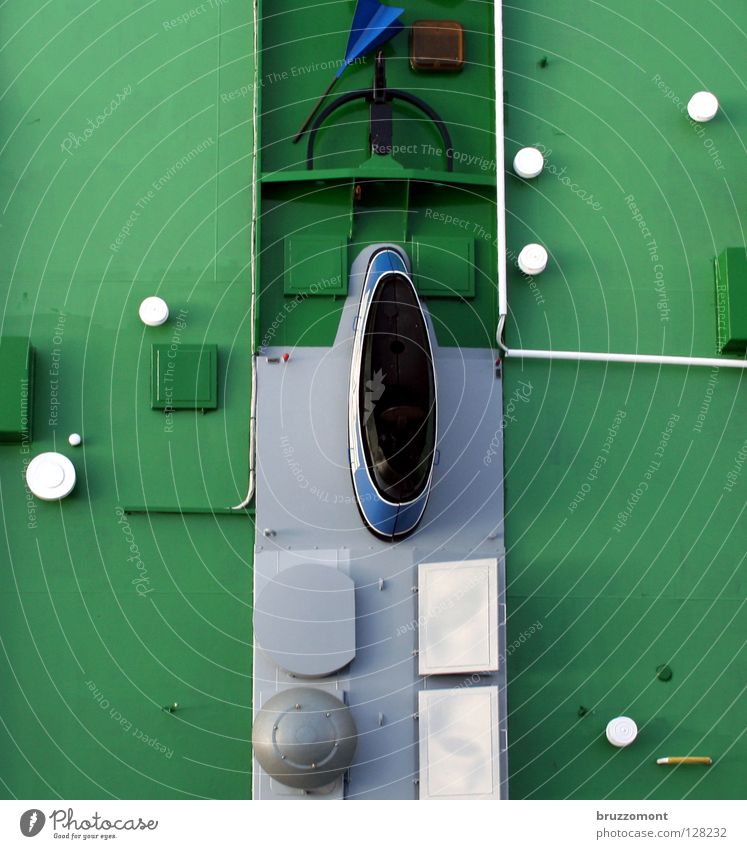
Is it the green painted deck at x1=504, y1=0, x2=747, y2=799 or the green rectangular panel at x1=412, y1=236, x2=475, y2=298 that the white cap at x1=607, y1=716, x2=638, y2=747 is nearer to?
the green painted deck at x1=504, y1=0, x2=747, y2=799

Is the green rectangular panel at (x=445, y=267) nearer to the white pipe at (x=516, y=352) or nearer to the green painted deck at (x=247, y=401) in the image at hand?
the green painted deck at (x=247, y=401)

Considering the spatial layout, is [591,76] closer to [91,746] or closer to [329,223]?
[329,223]

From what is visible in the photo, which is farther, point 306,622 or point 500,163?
point 500,163

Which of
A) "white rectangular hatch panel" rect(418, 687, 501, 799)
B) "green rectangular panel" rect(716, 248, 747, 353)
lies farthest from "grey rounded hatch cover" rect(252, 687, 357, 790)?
"green rectangular panel" rect(716, 248, 747, 353)

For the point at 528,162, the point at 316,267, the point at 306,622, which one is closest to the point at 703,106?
the point at 528,162

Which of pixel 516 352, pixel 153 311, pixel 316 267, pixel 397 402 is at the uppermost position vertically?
pixel 316 267

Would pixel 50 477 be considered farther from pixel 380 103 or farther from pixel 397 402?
pixel 380 103
